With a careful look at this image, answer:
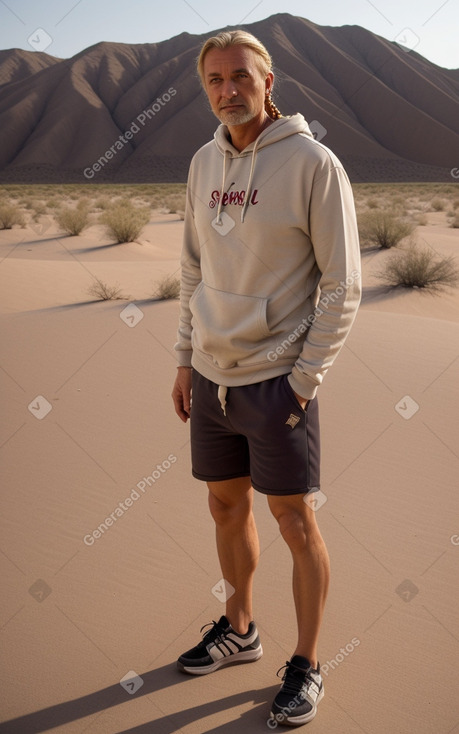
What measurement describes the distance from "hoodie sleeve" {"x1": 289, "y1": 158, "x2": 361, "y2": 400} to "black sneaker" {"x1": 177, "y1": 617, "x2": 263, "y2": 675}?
1.03 metres

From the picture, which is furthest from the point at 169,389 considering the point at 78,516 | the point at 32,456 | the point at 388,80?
the point at 388,80

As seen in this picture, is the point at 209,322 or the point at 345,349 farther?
the point at 345,349

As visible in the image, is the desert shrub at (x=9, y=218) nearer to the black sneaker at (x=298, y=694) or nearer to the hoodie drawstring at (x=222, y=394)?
the hoodie drawstring at (x=222, y=394)

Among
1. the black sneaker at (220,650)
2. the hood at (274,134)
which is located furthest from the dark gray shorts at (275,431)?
the black sneaker at (220,650)

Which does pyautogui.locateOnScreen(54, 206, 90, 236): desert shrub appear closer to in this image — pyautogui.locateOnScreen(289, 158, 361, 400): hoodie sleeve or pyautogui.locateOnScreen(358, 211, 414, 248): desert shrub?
pyautogui.locateOnScreen(358, 211, 414, 248): desert shrub

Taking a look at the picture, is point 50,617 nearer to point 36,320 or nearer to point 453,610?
point 453,610

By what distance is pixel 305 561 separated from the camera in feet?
7.35

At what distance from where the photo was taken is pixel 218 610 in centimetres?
285

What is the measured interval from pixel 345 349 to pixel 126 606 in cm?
341

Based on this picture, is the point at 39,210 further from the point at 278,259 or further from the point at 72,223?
the point at 278,259

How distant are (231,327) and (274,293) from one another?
0.19 meters

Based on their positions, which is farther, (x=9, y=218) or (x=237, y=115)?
(x=9, y=218)

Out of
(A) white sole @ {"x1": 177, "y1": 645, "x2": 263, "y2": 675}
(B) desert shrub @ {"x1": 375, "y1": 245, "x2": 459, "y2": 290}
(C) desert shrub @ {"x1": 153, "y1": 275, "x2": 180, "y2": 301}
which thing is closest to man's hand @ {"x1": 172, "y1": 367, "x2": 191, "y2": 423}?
(A) white sole @ {"x1": 177, "y1": 645, "x2": 263, "y2": 675}

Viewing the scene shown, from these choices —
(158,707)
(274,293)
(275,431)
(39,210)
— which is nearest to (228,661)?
(158,707)
